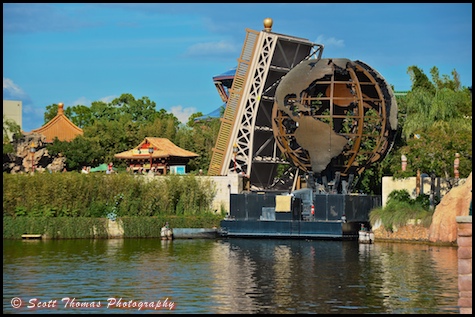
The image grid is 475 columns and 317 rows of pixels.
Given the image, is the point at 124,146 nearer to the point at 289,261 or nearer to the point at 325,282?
the point at 289,261

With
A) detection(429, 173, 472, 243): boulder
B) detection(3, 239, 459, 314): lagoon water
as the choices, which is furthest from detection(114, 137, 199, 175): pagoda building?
detection(429, 173, 472, 243): boulder

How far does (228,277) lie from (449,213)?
15.8m

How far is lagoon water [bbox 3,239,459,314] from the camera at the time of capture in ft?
105

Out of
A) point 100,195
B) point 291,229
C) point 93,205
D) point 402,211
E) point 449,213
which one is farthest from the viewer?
point 100,195

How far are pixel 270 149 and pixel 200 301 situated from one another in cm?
4111

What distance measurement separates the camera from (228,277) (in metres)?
39.5

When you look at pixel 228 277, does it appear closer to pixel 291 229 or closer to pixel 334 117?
pixel 291 229

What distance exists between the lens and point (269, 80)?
70.4m

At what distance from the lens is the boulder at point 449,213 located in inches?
1950

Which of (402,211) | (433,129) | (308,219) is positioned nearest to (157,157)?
(308,219)

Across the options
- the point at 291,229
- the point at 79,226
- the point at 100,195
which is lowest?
the point at 291,229

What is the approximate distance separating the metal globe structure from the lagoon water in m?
7.45

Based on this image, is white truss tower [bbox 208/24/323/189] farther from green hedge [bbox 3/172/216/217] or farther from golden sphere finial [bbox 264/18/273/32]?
green hedge [bbox 3/172/216/217]

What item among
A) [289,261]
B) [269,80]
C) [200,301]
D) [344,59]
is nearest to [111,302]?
[200,301]
